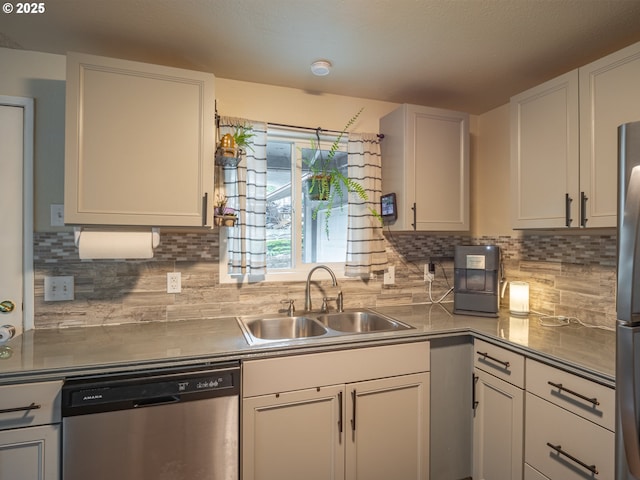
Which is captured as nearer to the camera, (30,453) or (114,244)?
(30,453)

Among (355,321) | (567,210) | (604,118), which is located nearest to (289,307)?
(355,321)

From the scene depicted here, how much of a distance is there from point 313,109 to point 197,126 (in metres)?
0.87

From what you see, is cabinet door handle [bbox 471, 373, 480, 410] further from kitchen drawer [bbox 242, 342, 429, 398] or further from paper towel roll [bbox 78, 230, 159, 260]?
paper towel roll [bbox 78, 230, 159, 260]

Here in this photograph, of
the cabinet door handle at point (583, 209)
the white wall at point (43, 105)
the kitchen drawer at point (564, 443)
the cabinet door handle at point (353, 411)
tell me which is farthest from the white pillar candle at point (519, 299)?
the white wall at point (43, 105)

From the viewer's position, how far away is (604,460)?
1.27 m

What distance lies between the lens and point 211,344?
1576 millimetres

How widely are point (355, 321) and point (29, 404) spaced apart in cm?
161

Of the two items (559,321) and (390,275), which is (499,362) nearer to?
(559,321)

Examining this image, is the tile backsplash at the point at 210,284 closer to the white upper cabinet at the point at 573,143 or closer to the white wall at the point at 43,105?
the white wall at the point at 43,105

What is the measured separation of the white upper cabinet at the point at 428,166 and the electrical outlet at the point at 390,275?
326mm

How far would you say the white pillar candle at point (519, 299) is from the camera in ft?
7.18

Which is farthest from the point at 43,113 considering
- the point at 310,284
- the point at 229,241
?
the point at 310,284

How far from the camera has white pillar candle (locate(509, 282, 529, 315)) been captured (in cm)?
219
